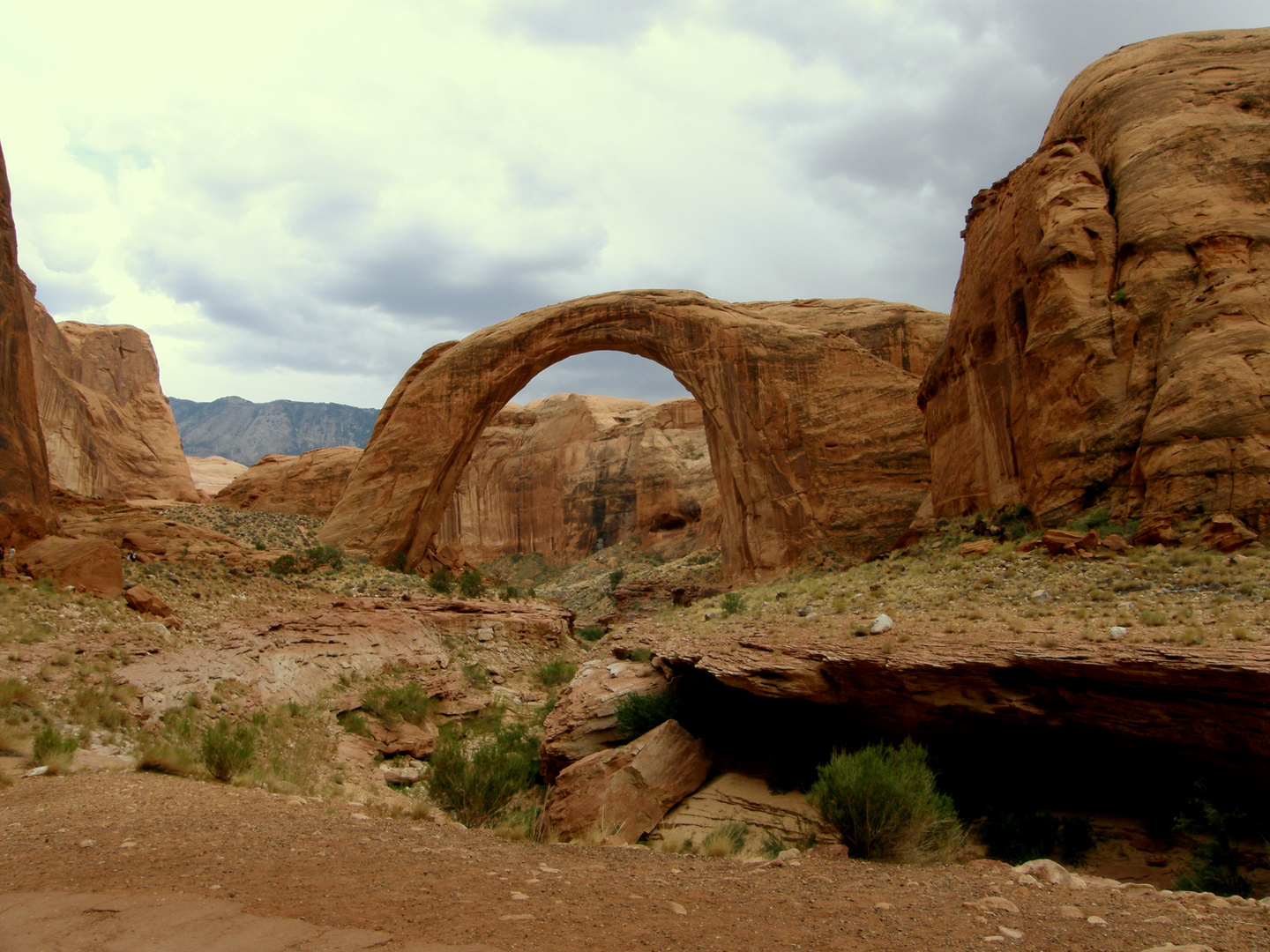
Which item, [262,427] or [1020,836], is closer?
[1020,836]

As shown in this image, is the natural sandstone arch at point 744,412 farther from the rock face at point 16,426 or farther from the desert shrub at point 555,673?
the rock face at point 16,426

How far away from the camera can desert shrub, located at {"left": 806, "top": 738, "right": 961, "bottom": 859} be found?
20.9 ft

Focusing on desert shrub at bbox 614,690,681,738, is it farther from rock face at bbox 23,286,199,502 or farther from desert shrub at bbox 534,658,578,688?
rock face at bbox 23,286,199,502

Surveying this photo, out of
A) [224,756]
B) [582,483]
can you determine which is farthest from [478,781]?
[582,483]

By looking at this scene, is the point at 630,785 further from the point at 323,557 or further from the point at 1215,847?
the point at 323,557

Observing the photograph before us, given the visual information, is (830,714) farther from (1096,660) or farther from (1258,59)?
(1258,59)

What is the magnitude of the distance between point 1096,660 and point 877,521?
46.8 feet

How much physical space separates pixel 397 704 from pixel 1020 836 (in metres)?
9.82

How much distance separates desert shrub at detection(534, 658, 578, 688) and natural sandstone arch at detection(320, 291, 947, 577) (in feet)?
23.7

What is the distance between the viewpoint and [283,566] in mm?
17469

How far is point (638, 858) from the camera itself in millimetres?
5562

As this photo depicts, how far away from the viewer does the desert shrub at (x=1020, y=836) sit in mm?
6930

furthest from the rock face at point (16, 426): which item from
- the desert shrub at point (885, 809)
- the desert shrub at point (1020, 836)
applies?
the desert shrub at point (1020, 836)

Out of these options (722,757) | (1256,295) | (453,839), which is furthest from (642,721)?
(1256,295)
